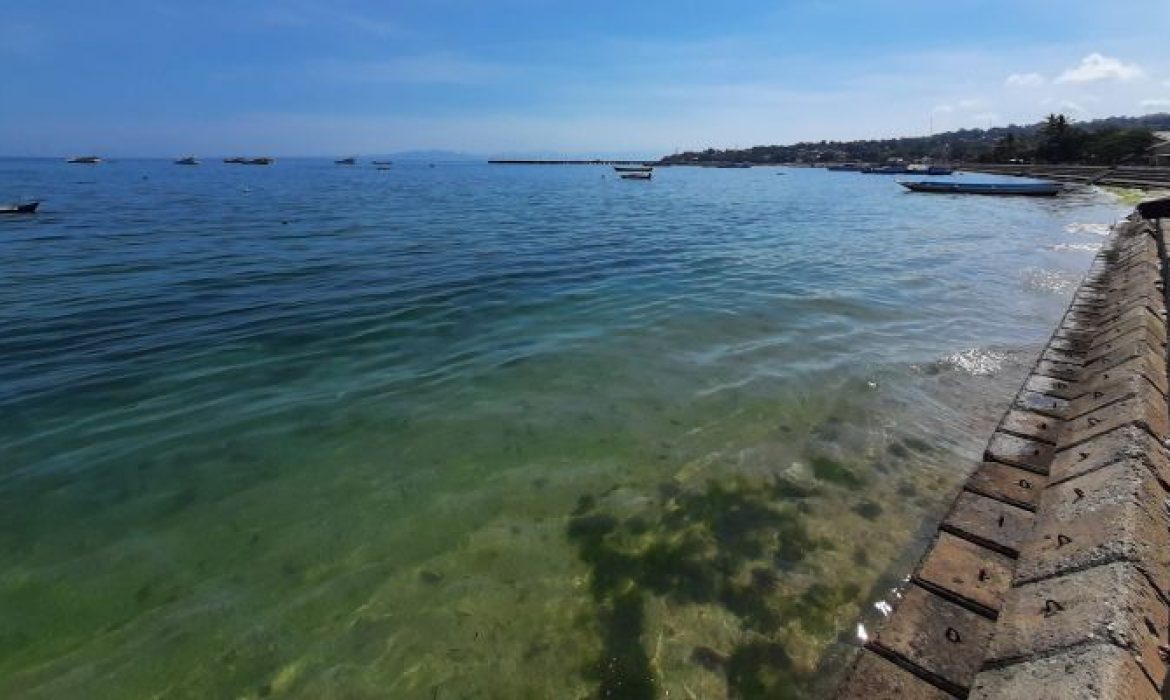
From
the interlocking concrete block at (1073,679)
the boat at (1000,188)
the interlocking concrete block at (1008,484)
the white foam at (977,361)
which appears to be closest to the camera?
the interlocking concrete block at (1073,679)

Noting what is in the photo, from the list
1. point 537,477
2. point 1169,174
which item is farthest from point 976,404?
point 1169,174

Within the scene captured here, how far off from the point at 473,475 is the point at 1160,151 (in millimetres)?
105141

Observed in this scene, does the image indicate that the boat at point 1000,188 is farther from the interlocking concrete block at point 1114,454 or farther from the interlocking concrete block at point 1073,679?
the interlocking concrete block at point 1073,679

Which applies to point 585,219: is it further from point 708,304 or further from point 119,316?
point 119,316

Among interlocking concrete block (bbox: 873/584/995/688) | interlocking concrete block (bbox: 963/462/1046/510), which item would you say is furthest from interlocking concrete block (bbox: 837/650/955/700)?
interlocking concrete block (bbox: 963/462/1046/510)

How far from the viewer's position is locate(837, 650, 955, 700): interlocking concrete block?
4.41 metres

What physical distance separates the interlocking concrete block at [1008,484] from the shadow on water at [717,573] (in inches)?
56.1

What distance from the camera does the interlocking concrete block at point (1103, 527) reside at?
4926 mm

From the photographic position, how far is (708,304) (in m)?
17.8

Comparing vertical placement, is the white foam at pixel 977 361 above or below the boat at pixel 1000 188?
below

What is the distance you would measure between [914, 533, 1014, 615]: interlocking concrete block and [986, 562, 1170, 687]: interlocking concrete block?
1.06 feet

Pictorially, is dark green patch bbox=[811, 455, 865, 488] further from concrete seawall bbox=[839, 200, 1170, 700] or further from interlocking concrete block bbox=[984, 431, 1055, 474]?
interlocking concrete block bbox=[984, 431, 1055, 474]

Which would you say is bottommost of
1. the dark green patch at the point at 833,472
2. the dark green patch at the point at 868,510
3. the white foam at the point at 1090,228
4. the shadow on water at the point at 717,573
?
the shadow on water at the point at 717,573

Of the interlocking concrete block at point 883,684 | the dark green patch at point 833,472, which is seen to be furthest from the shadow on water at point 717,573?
the interlocking concrete block at point 883,684
